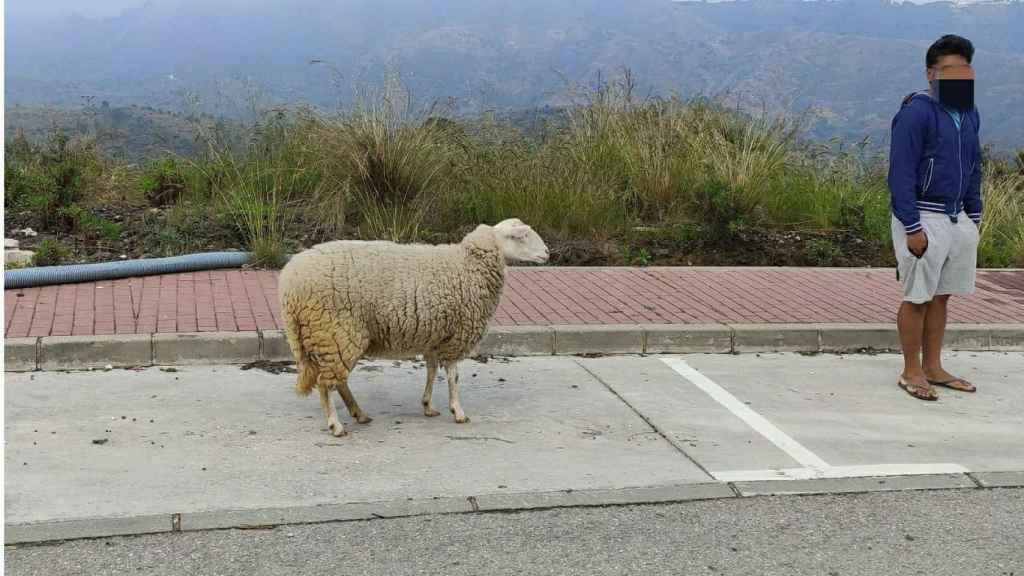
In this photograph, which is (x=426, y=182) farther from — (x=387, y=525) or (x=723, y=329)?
(x=387, y=525)

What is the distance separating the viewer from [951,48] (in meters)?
6.71

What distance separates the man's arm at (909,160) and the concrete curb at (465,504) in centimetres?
177

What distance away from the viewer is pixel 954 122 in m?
6.77

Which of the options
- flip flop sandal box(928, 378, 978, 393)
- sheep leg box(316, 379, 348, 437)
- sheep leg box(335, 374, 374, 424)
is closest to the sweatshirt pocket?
flip flop sandal box(928, 378, 978, 393)

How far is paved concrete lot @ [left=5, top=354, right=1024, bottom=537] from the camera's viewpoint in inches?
200

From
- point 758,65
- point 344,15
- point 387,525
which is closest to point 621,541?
point 387,525

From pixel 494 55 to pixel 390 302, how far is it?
101810 millimetres

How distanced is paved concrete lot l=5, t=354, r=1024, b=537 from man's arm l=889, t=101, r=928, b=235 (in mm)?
1236

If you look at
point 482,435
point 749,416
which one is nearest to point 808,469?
point 749,416

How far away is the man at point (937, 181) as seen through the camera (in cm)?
671

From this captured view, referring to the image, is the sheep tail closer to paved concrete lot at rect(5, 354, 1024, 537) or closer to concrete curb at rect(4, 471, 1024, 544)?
paved concrete lot at rect(5, 354, 1024, 537)

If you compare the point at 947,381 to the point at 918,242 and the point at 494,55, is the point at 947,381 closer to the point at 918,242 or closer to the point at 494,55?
the point at 918,242

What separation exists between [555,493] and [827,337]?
4.03 metres

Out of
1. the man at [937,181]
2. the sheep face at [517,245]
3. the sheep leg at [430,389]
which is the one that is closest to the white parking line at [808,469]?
the man at [937,181]
